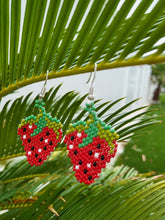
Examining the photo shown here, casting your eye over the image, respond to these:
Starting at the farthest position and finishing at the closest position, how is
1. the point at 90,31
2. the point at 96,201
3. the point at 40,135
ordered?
the point at 96,201
the point at 40,135
the point at 90,31

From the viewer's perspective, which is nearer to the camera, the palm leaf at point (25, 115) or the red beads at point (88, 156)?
the red beads at point (88, 156)

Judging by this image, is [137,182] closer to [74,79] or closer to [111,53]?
[111,53]

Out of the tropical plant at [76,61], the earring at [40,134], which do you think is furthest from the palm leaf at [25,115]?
the earring at [40,134]

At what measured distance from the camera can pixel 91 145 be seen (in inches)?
19.2

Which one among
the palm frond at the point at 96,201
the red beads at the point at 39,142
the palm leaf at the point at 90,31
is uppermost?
the palm leaf at the point at 90,31

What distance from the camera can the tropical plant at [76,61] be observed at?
0.42 metres

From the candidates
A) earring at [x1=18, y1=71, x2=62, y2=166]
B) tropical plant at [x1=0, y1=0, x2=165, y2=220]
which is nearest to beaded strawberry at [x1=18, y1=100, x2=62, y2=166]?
earring at [x1=18, y1=71, x2=62, y2=166]

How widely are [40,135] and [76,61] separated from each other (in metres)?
0.21

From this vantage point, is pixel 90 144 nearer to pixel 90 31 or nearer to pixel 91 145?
pixel 91 145

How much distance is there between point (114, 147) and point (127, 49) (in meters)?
0.20

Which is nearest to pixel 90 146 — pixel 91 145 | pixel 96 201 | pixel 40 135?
pixel 91 145

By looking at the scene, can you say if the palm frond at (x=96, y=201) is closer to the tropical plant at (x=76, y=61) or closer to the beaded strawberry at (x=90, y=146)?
the tropical plant at (x=76, y=61)

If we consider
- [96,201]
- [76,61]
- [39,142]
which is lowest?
[96,201]

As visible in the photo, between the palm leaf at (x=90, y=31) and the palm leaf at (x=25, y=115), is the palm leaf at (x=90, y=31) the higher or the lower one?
the higher one
